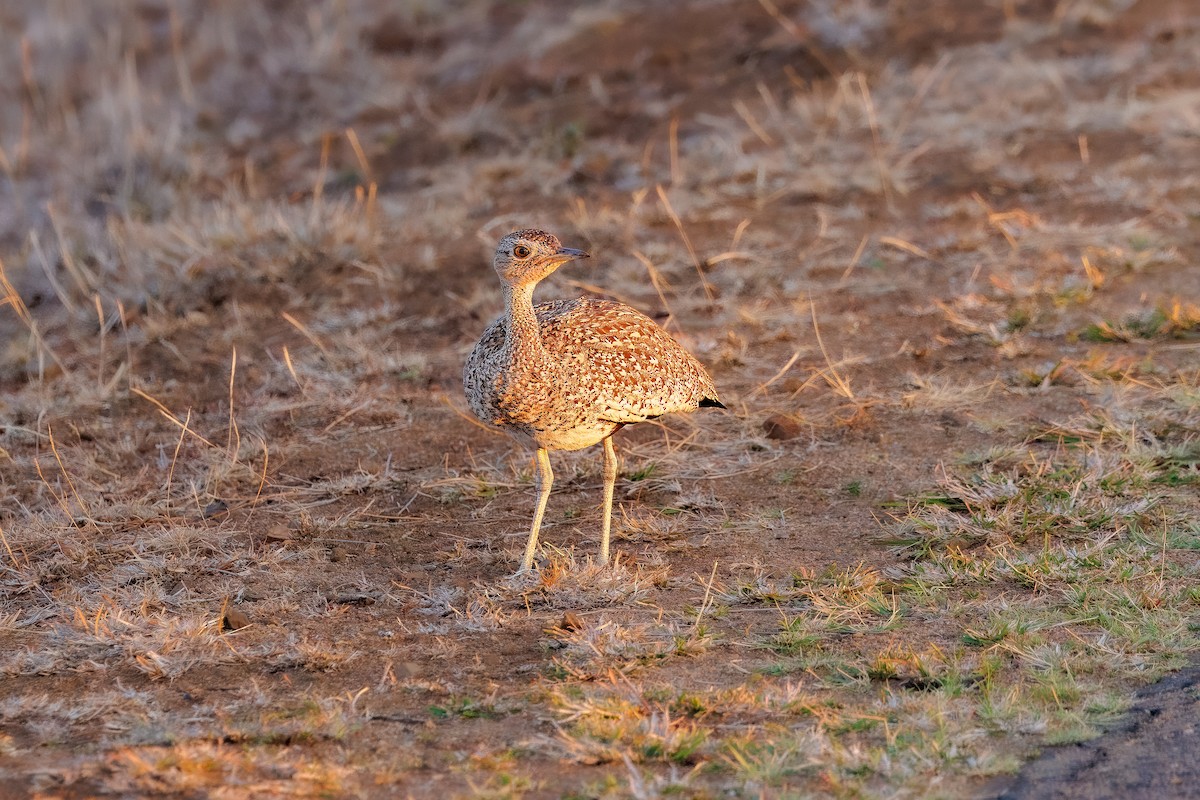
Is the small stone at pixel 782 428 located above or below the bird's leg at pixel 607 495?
below

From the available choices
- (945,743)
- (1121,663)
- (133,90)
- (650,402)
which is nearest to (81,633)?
(650,402)

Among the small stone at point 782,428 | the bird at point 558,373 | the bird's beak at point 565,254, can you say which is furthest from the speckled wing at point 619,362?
the small stone at point 782,428

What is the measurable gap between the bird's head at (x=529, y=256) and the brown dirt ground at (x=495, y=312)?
3.80 feet

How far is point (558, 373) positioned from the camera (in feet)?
16.1

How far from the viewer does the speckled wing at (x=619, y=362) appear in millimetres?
5016

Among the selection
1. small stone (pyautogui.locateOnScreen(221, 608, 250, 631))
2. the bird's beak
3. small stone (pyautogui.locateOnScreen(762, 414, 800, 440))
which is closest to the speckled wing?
the bird's beak

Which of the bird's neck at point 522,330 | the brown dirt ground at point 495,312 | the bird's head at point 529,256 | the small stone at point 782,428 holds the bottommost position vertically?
the small stone at point 782,428

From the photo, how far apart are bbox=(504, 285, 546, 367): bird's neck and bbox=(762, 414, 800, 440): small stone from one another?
169 cm

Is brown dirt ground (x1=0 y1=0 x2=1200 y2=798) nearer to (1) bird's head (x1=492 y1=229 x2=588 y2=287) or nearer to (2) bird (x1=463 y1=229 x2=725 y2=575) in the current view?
(2) bird (x1=463 y1=229 x2=725 y2=575)

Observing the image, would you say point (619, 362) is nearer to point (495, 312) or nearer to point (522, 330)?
point (522, 330)

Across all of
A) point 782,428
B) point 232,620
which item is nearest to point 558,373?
point 232,620

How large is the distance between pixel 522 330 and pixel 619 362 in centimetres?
41

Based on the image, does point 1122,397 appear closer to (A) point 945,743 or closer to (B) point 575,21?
(A) point 945,743

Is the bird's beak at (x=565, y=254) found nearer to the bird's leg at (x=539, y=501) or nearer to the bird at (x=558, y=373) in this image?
the bird at (x=558, y=373)
